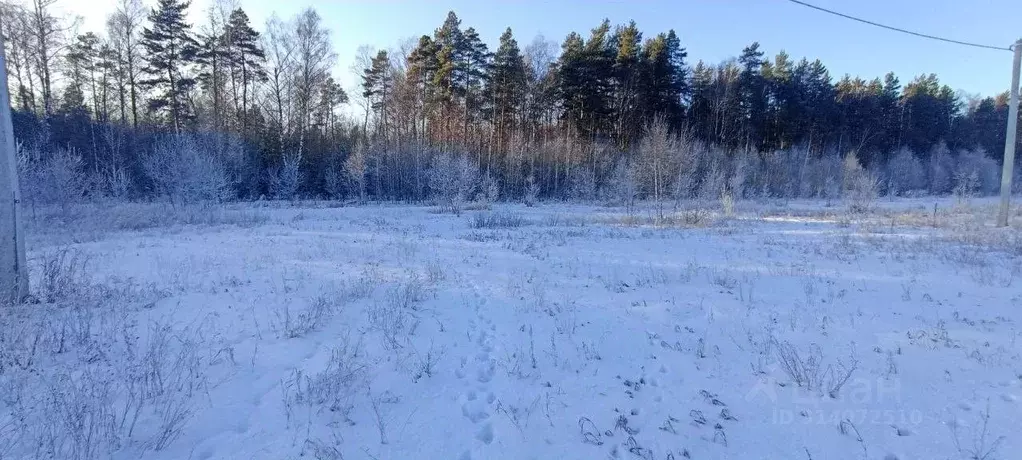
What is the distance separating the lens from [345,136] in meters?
37.6

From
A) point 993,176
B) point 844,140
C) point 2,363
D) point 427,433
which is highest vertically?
point 844,140

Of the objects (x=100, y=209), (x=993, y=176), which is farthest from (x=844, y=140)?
(x=100, y=209)

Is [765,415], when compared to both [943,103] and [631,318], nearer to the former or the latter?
[631,318]

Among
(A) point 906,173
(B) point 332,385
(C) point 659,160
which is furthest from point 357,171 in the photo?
(A) point 906,173

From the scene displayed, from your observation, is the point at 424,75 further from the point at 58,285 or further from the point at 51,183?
the point at 58,285

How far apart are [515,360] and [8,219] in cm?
691

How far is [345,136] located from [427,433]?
3824 centimetres

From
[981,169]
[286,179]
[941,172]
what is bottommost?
[286,179]

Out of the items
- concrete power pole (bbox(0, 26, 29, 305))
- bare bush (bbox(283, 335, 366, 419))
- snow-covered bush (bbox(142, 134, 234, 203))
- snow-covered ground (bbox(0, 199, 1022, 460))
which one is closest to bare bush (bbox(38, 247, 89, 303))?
snow-covered ground (bbox(0, 199, 1022, 460))

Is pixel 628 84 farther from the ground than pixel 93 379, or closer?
farther from the ground

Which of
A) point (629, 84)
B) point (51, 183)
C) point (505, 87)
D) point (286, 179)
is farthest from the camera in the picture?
point (629, 84)

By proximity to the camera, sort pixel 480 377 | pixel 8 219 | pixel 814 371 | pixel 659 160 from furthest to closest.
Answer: pixel 659 160
pixel 8 219
pixel 480 377
pixel 814 371

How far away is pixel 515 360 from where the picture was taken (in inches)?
181

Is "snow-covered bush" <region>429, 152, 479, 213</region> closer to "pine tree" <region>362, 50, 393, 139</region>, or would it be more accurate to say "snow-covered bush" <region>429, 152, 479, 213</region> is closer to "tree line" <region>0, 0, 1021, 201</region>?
"tree line" <region>0, 0, 1021, 201</region>
